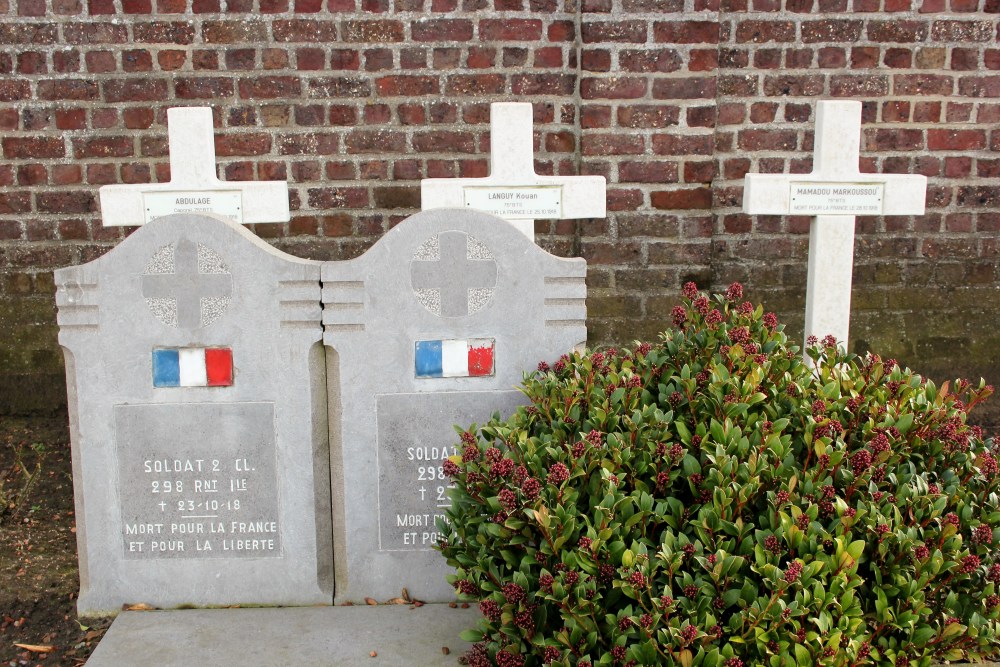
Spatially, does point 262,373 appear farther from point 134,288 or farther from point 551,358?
point 551,358

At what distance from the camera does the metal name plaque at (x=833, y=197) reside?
3787 mm

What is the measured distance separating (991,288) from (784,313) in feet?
3.70

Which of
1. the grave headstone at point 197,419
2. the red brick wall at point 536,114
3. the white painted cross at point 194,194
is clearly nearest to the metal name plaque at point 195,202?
the white painted cross at point 194,194

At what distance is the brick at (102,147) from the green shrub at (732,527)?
282 cm

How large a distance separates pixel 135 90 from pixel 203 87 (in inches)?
12.7

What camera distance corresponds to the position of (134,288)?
10.1 feet

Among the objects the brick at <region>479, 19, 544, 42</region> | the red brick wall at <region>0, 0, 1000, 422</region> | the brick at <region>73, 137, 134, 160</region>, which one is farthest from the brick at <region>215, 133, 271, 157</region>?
the brick at <region>479, 19, 544, 42</region>

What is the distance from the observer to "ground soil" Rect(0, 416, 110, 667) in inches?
120

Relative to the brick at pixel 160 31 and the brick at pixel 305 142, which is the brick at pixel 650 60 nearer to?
the brick at pixel 305 142

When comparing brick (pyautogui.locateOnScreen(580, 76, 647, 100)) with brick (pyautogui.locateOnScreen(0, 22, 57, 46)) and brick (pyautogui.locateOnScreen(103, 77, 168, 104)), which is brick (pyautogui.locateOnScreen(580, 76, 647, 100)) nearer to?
brick (pyautogui.locateOnScreen(103, 77, 168, 104))

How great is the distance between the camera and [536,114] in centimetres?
457

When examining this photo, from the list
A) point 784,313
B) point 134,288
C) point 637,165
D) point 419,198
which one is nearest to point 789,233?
point 784,313

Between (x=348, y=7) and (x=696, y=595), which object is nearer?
(x=696, y=595)

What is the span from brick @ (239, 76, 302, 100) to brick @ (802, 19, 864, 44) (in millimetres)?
2525
